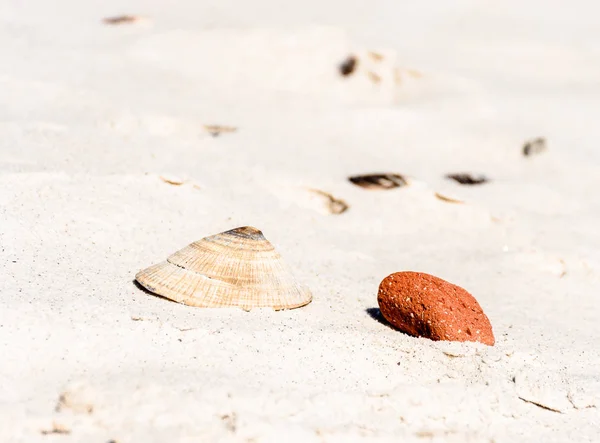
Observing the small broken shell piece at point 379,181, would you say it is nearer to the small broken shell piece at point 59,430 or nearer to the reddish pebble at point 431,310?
the reddish pebble at point 431,310

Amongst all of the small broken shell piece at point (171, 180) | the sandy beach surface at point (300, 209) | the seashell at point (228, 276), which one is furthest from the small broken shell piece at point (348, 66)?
the seashell at point (228, 276)

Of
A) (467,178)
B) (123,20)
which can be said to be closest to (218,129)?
(467,178)

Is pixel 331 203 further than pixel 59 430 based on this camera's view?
Yes

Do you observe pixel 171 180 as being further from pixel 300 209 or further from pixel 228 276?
pixel 228 276

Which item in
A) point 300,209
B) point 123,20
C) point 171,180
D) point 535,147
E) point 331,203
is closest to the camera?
point 171,180

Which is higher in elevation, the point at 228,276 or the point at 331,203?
the point at 228,276

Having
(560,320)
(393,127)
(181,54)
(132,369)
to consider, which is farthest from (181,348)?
(181,54)

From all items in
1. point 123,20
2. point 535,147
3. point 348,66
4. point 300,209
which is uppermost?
point 123,20
